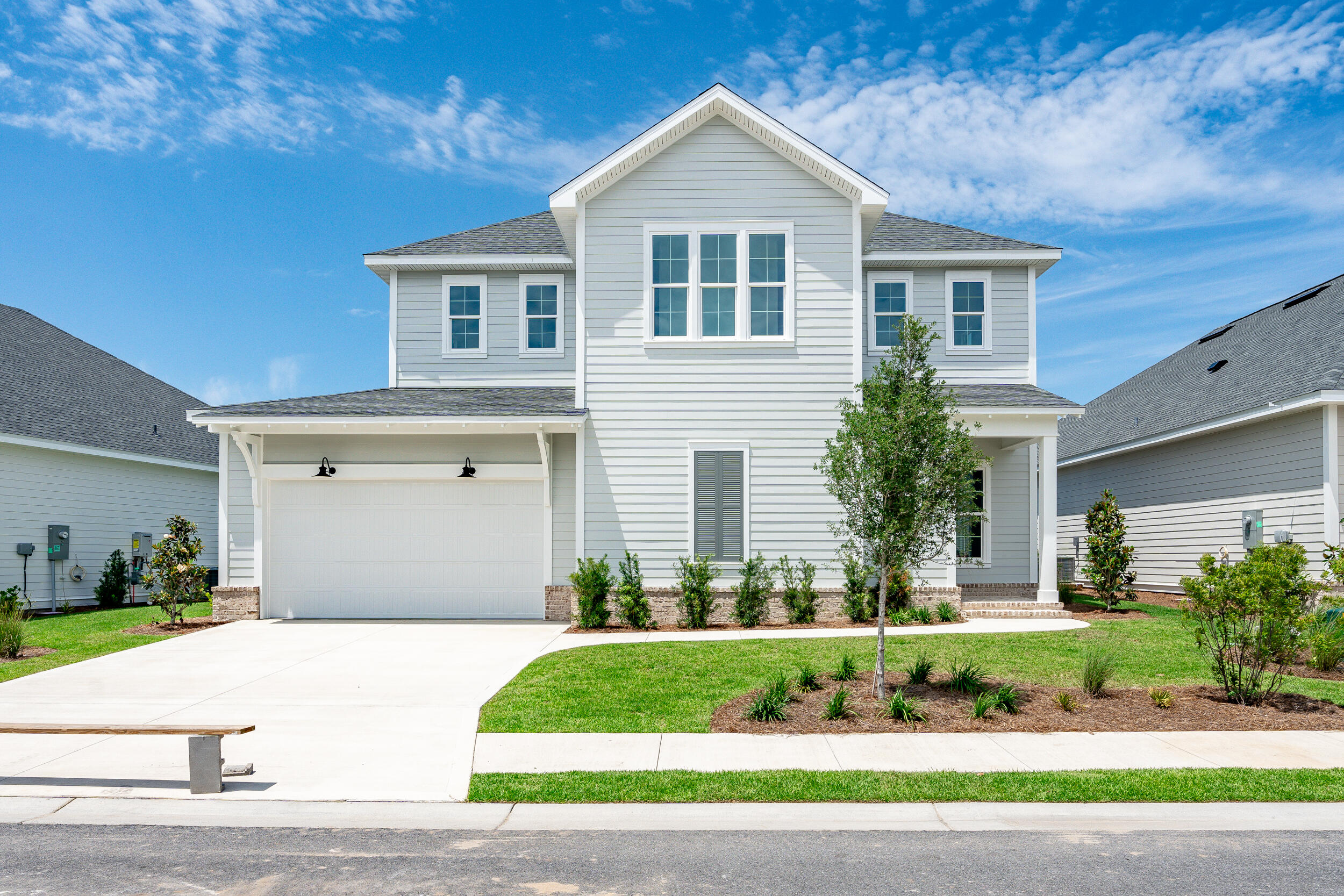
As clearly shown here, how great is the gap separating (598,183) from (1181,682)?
37.6 feet

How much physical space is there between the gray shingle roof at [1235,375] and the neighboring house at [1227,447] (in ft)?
0.14

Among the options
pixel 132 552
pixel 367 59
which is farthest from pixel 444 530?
pixel 132 552

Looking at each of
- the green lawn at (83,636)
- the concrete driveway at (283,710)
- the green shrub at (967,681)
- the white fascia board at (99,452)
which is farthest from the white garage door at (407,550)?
the green shrub at (967,681)

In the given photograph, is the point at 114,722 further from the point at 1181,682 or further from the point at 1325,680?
the point at 1325,680

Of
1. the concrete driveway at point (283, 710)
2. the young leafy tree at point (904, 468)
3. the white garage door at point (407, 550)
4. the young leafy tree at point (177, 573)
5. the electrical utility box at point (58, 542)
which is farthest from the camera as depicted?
the electrical utility box at point (58, 542)

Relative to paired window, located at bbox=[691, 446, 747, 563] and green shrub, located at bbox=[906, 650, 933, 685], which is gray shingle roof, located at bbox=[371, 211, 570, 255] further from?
green shrub, located at bbox=[906, 650, 933, 685]

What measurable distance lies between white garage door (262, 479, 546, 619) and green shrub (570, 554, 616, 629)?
1.40 metres

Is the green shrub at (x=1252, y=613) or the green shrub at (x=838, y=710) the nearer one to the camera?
the green shrub at (x=838, y=710)

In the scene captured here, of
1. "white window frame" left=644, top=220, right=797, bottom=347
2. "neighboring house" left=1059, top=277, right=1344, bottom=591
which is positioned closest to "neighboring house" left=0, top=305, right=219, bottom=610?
"white window frame" left=644, top=220, right=797, bottom=347

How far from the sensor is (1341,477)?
1429cm

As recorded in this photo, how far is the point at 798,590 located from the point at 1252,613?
7107 mm

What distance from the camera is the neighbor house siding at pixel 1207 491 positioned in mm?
14992

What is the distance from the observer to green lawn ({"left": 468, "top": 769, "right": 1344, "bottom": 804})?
20.4 feet

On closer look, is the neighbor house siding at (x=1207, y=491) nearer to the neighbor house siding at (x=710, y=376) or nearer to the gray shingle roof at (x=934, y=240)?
the gray shingle roof at (x=934, y=240)
